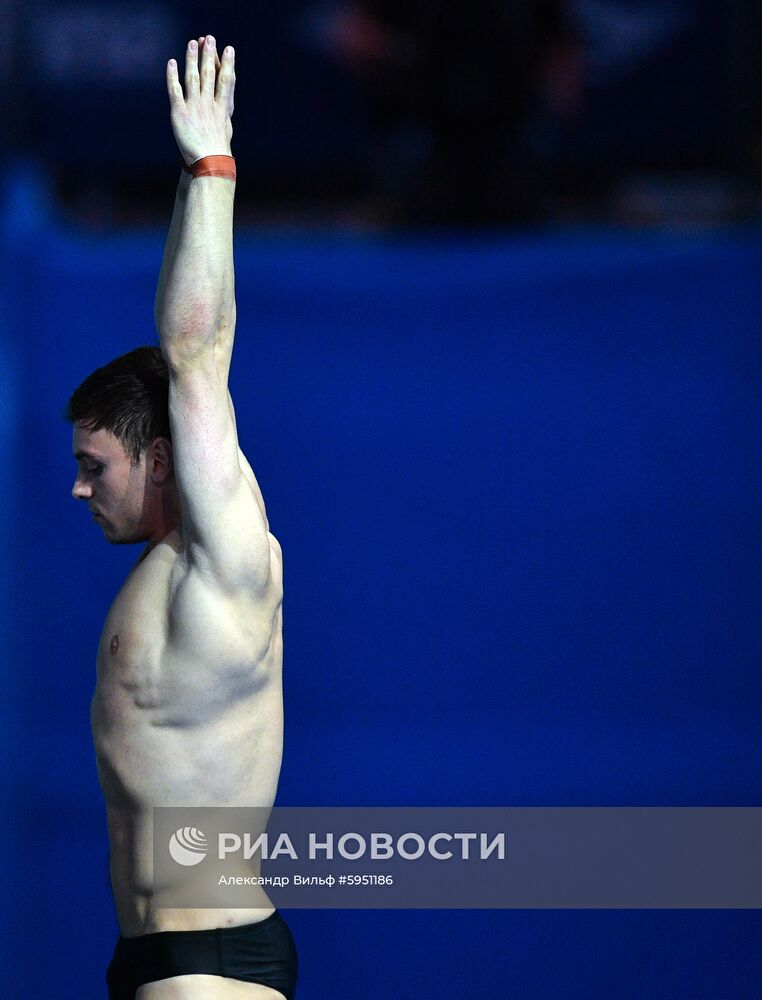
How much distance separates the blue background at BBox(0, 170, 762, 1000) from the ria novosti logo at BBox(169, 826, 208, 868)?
1815mm

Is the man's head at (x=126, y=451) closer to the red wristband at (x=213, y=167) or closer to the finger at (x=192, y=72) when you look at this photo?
the red wristband at (x=213, y=167)

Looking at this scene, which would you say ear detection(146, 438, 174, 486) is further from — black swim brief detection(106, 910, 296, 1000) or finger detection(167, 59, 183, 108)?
black swim brief detection(106, 910, 296, 1000)

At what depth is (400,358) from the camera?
4.65 metres

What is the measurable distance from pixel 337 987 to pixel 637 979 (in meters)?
0.80

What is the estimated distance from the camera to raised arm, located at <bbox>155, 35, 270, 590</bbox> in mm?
2182

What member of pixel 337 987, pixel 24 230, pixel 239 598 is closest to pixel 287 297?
pixel 24 230

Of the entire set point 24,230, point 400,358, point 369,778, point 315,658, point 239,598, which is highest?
point 24,230

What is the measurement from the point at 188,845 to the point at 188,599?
395 millimetres

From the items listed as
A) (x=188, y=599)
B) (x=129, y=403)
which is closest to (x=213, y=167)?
(x=129, y=403)

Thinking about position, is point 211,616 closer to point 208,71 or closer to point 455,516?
point 208,71

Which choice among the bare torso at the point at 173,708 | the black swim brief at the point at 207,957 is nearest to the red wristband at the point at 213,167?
the bare torso at the point at 173,708

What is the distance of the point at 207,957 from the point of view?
225cm

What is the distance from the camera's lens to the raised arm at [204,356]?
7.16 ft

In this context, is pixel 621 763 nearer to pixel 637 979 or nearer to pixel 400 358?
pixel 637 979
